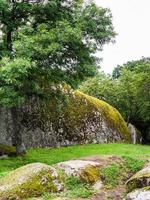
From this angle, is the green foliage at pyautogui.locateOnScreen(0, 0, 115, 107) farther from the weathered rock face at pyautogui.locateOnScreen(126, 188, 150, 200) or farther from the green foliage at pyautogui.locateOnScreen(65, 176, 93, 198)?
the weathered rock face at pyautogui.locateOnScreen(126, 188, 150, 200)

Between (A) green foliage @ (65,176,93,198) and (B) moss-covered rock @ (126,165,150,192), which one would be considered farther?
(B) moss-covered rock @ (126,165,150,192)

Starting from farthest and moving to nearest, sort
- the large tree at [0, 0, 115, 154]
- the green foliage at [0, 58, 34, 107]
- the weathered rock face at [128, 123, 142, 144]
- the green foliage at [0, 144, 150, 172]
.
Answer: the weathered rock face at [128, 123, 142, 144]
the green foliage at [0, 144, 150, 172]
the large tree at [0, 0, 115, 154]
the green foliage at [0, 58, 34, 107]

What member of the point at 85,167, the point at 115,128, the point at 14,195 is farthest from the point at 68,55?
the point at 115,128

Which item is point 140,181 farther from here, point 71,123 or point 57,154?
point 71,123

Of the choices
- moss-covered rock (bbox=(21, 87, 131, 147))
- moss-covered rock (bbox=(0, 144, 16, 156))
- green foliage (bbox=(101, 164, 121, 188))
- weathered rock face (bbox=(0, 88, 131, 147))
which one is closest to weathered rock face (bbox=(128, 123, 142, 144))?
moss-covered rock (bbox=(21, 87, 131, 147))

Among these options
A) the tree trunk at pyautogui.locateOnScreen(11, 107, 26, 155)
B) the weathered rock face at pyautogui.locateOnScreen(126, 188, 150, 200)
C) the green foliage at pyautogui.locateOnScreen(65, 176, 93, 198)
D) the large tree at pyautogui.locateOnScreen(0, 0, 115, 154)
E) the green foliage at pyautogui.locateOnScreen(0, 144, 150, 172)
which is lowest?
the weathered rock face at pyautogui.locateOnScreen(126, 188, 150, 200)

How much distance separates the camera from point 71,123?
43750mm

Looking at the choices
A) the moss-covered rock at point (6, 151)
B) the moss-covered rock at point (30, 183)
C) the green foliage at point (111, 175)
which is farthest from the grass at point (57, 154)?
the moss-covered rock at point (30, 183)

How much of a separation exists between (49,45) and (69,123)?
17078 millimetres

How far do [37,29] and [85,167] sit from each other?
1445cm

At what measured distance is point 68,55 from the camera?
95.9 ft

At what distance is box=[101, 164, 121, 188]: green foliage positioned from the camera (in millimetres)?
17734

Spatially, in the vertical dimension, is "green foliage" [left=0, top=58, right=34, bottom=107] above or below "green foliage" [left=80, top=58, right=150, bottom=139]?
below

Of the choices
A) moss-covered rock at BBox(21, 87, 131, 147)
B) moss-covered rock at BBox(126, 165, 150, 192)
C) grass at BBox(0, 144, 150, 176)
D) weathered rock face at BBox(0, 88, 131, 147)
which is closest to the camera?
moss-covered rock at BBox(126, 165, 150, 192)
